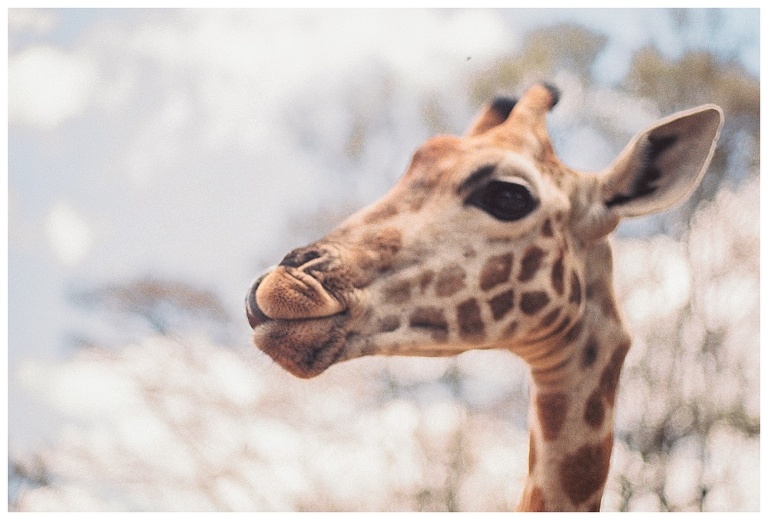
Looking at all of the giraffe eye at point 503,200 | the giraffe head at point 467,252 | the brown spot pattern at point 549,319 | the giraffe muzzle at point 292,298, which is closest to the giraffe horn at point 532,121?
the giraffe head at point 467,252

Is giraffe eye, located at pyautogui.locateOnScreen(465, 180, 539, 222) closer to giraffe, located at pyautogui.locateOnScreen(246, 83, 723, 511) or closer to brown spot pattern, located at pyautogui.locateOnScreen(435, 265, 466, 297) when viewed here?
giraffe, located at pyautogui.locateOnScreen(246, 83, 723, 511)

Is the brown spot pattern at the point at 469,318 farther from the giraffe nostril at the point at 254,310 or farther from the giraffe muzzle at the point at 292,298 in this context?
the giraffe nostril at the point at 254,310

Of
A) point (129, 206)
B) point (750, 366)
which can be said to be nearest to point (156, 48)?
point (129, 206)

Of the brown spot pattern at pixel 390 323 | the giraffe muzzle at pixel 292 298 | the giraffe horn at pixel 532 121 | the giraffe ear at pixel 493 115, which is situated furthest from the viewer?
the giraffe ear at pixel 493 115

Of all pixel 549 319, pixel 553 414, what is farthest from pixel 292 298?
pixel 553 414

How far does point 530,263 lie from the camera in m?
1.96

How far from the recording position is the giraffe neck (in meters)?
2.03

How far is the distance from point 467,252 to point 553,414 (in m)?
0.44

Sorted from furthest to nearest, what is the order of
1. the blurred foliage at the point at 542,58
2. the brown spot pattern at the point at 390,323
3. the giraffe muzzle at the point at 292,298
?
the blurred foliage at the point at 542,58 < the brown spot pattern at the point at 390,323 < the giraffe muzzle at the point at 292,298

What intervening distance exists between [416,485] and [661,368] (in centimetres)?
92

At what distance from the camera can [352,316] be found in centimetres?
183

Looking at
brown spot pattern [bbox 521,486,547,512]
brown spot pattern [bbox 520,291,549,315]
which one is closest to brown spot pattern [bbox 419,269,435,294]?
brown spot pattern [bbox 520,291,549,315]

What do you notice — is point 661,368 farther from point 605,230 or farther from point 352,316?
point 352,316

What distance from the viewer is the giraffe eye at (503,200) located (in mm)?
1961
